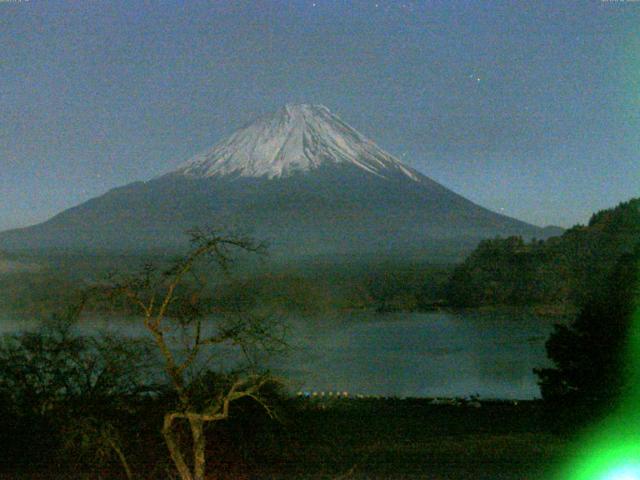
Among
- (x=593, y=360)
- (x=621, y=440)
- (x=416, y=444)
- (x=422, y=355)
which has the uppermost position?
(x=593, y=360)

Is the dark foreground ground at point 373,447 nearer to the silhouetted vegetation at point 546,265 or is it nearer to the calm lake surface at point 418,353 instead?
the calm lake surface at point 418,353

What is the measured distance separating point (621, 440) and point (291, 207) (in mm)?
42114

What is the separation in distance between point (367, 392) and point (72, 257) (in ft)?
78.6

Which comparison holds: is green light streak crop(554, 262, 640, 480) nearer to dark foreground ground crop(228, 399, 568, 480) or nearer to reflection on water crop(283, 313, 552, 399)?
dark foreground ground crop(228, 399, 568, 480)

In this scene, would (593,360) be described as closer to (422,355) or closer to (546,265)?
(422,355)

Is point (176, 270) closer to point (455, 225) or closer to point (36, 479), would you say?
point (36, 479)

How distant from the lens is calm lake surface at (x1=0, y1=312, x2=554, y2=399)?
1950 centimetres

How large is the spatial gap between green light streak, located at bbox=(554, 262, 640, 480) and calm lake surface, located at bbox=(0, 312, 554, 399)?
23.5ft

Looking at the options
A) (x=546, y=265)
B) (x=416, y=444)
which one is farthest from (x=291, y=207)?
(x=416, y=444)

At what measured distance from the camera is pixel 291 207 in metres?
48.0

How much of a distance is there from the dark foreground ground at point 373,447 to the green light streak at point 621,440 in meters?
0.75

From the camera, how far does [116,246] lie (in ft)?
143

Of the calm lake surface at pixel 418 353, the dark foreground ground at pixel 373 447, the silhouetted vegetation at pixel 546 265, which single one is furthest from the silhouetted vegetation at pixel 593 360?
the silhouetted vegetation at pixel 546 265

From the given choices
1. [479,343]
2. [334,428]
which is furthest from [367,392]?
[479,343]
